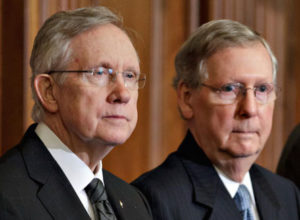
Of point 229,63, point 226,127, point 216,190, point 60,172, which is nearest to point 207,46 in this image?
point 229,63

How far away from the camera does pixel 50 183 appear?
7.19 feet

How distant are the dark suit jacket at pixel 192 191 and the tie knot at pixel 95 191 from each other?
0.45m

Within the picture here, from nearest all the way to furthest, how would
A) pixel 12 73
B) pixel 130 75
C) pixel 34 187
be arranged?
pixel 34 187 → pixel 130 75 → pixel 12 73

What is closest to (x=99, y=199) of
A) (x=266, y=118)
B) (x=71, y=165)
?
(x=71, y=165)

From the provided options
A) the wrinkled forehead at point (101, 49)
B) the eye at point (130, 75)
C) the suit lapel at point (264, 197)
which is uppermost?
the wrinkled forehead at point (101, 49)

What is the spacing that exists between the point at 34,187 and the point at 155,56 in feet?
6.58

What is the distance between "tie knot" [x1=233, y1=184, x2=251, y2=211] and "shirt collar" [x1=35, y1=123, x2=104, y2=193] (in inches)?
36.5

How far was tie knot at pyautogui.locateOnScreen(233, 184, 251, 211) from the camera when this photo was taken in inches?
Answer: 115

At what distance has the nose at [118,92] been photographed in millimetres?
2289

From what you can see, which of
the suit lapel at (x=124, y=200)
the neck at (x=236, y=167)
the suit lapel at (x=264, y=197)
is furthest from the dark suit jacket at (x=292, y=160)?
the suit lapel at (x=124, y=200)

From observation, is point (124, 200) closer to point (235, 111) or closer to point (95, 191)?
point (95, 191)

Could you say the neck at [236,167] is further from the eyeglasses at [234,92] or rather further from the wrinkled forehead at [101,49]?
the wrinkled forehead at [101,49]

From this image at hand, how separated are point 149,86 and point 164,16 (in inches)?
20.5

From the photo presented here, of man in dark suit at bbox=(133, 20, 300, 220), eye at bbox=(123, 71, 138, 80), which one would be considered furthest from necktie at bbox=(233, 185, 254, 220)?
eye at bbox=(123, 71, 138, 80)
